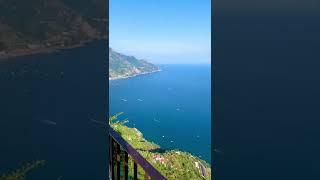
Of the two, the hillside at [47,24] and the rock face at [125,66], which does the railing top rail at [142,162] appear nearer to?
the hillside at [47,24]

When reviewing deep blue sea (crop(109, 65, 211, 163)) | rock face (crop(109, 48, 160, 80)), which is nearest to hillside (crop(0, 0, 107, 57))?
deep blue sea (crop(109, 65, 211, 163))

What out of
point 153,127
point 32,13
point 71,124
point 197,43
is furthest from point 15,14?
point 197,43

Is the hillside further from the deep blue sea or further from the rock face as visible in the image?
the rock face

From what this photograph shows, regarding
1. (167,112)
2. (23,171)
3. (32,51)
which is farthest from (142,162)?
(167,112)

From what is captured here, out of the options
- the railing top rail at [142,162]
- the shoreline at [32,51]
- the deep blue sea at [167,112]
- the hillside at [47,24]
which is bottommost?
the deep blue sea at [167,112]

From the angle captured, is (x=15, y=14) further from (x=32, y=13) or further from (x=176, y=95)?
(x=176, y=95)

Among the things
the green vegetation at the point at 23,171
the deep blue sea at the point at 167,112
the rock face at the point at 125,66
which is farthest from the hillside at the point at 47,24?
the rock face at the point at 125,66
